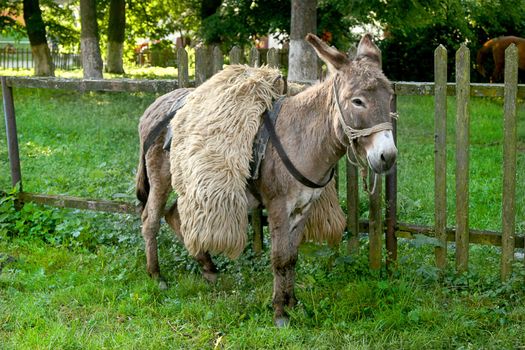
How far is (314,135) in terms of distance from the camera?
4.80 m

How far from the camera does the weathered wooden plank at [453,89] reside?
519 cm

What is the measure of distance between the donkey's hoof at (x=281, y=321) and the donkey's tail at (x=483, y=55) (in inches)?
610

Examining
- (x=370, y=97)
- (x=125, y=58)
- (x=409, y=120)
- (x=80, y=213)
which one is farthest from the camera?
(x=125, y=58)

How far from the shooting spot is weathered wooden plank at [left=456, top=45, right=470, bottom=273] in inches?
204

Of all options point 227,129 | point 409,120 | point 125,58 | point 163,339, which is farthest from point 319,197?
point 125,58

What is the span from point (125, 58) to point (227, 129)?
100 ft

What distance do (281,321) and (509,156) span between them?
6.79 feet

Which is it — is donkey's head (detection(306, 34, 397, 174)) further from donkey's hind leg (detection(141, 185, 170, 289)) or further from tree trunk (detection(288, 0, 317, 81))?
tree trunk (detection(288, 0, 317, 81))

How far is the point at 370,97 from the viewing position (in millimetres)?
4375

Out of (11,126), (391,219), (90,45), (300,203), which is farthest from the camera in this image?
(90,45)

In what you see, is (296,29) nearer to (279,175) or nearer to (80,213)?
(80,213)

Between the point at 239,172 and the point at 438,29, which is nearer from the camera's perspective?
the point at 239,172

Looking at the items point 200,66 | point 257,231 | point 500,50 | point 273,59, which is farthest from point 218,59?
point 500,50

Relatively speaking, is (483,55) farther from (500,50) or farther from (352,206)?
(352,206)
